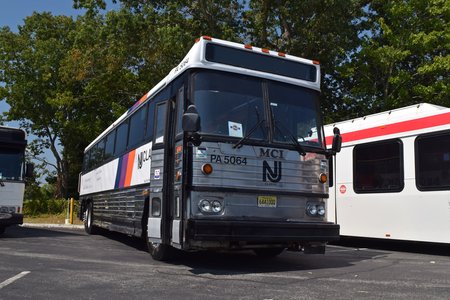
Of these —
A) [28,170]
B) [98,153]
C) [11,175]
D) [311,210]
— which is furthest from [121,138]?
[311,210]

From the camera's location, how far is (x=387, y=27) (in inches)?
843

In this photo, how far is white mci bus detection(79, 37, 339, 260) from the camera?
7285 mm

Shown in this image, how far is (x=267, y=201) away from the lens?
7637 mm

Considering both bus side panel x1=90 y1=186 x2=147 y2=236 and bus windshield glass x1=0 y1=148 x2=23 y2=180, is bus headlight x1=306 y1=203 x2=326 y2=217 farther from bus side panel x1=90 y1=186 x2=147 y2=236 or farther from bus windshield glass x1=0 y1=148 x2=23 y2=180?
bus windshield glass x1=0 y1=148 x2=23 y2=180

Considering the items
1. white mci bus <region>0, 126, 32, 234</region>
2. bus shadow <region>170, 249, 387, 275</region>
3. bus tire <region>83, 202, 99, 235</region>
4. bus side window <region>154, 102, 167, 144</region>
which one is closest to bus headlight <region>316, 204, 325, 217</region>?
bus shadow <region>170, 249, 387, 275</region>

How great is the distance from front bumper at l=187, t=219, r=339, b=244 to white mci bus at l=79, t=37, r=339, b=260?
1 centimetres

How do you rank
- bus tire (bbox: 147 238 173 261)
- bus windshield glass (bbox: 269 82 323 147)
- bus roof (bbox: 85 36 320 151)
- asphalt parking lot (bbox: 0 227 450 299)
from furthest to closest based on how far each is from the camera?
bus tire (bbox: 147 238 173 261) → bus windshield glass (bbox: 269 82 323 147) → bus roof (bbox: 85 36 320 151) → asphalt parking lot (bbox: 0 227 450 299)

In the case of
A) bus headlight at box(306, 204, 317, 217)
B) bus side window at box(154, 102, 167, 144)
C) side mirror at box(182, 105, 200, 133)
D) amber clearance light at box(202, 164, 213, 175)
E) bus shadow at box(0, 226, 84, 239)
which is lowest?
bus shadow at box(0, 226, 84, 239)

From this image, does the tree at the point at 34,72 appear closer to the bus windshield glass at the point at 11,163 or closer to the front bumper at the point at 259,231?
the bus windshield glass at the point at 11,163

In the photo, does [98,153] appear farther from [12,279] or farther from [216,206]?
[216,206]

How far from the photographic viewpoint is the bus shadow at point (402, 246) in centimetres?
1218

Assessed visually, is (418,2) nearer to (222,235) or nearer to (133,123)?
(133,123)

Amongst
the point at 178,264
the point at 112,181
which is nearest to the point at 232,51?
the point at 178,264

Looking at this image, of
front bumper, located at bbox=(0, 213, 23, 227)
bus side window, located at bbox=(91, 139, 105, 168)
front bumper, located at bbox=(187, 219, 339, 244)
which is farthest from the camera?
bus side window, located at bbox=(91, 139, 105, 168)
